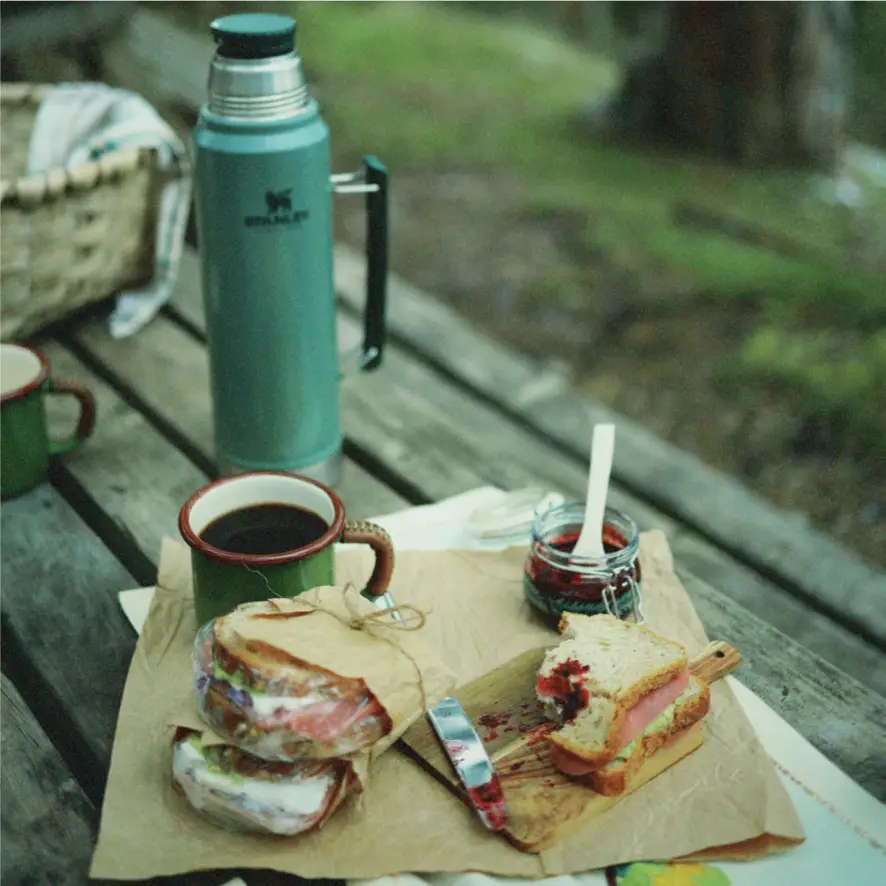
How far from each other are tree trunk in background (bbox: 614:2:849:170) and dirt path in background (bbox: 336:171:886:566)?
0.57 meters

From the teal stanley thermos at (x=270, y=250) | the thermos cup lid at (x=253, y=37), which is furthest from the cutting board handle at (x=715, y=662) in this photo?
the thermos cup lid at (x=253, y=37)

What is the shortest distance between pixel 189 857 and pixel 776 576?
0.74m

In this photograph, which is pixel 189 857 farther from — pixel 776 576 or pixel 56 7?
pixel 56 7

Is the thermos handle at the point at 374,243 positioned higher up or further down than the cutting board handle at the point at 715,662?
higher up

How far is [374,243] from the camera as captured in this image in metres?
1.29

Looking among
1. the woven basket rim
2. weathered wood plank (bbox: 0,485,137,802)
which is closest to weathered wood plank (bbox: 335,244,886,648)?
the woven basket rim

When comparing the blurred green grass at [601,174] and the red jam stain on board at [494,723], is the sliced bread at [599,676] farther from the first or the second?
the blurred green grass at [601,174]

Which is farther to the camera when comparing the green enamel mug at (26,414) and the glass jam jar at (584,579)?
the green enamel mug at (26,414)

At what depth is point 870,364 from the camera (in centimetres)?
229

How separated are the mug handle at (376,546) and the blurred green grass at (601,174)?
1373mm

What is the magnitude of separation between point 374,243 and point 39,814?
713 mm

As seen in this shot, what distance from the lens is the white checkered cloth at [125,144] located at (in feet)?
5.16

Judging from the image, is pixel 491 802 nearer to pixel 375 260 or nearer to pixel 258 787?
pixel 258 787

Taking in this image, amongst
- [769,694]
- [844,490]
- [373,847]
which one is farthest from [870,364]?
[373,847]
